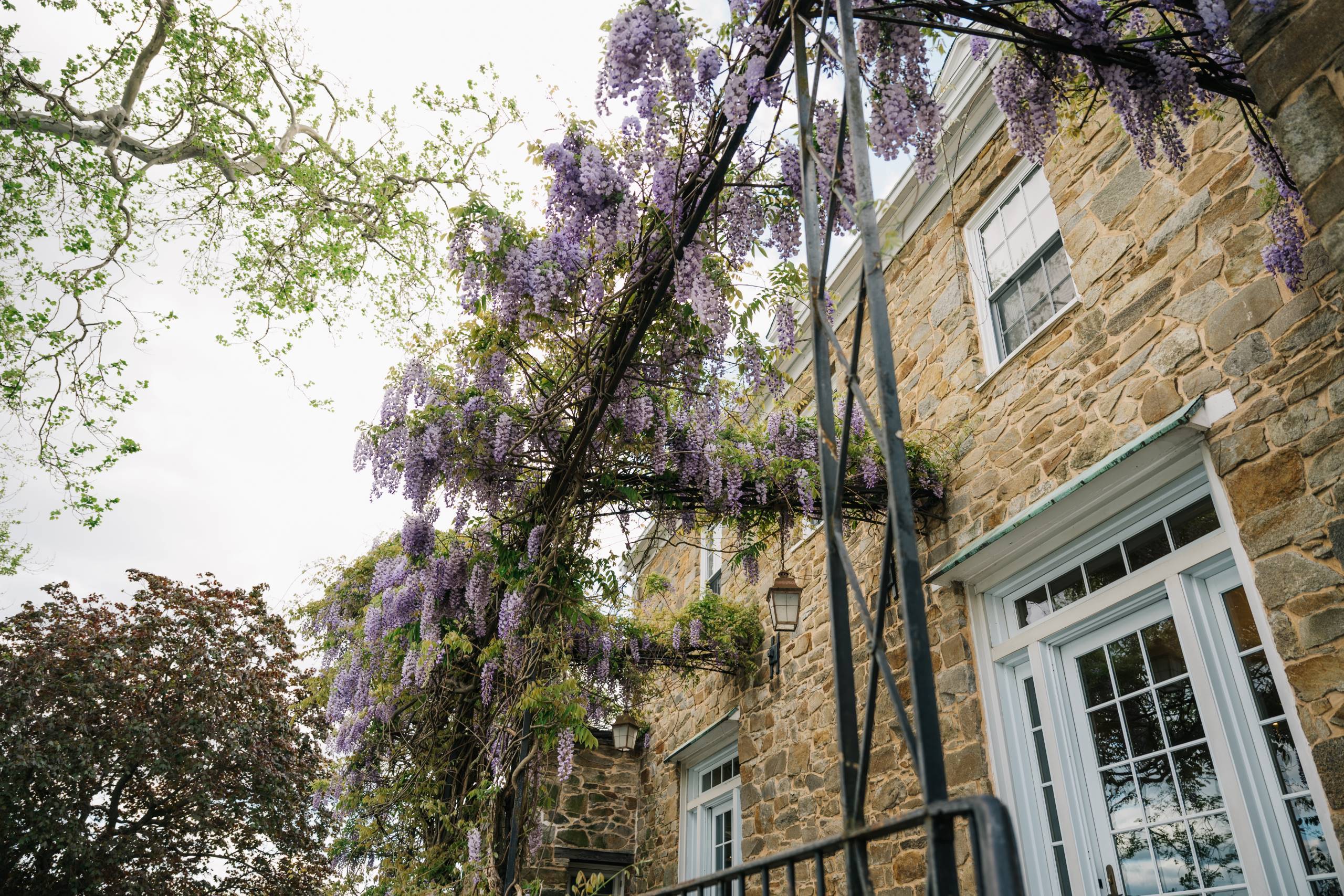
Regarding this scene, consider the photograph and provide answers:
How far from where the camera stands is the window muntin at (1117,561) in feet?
9.62

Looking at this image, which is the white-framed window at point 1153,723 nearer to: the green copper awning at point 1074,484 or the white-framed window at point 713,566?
the green copper awning at point 1074,484

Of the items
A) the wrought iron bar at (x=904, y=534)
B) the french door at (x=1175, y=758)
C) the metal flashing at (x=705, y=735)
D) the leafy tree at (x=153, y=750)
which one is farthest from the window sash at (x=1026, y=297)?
the leafy tree at (x=153, y=750)

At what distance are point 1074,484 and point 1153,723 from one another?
93 cm

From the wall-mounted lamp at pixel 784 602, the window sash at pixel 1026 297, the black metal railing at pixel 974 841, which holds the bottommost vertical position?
the black metal railing at pixel 974 841

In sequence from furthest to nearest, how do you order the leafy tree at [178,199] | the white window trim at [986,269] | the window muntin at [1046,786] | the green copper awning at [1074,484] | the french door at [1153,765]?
the leafy tree at [178,199] < the white window trim at [986,269] < the window muntin at [1046,786] < the green copper awning at [1074,484] < the french door at [1153,765]

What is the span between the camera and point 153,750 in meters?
7.68

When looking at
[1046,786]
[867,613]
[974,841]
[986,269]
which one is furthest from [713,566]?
[974,841]

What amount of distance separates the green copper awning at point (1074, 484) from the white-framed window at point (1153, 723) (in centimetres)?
22

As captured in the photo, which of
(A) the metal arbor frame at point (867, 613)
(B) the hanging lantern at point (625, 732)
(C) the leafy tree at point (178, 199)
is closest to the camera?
(A) the metal arbor frame at point (867, 613)

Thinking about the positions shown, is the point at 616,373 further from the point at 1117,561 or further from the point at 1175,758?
the point at 1175,758

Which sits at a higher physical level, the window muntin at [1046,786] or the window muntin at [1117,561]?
the window muntin at [1117,561]

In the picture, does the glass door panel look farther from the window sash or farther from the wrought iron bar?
the wrought iron bar

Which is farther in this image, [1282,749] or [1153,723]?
[1153,723]

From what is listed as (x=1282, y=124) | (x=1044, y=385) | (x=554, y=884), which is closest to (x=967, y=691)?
(x=1044, y=385)
